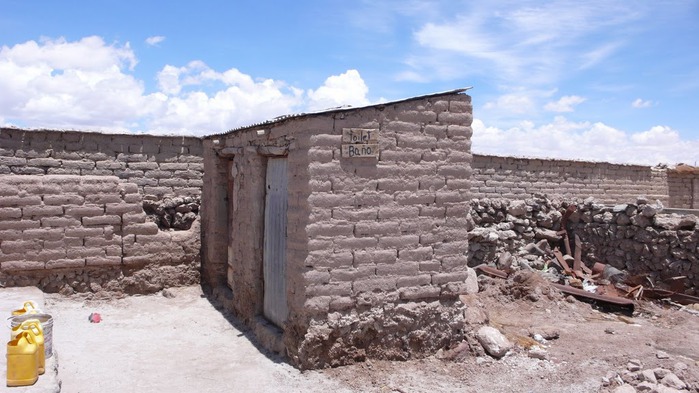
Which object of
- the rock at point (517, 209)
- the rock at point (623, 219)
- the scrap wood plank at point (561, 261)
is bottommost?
the scrap wood plank at point (561, 261)

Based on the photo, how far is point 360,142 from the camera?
5938mm

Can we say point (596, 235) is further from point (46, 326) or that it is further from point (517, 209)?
point (46, 326)

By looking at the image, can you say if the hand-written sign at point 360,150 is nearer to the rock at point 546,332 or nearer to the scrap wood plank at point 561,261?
the rock at point 546,332

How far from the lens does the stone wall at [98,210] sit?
8.23 meters

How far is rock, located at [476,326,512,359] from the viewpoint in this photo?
6391 millimetres

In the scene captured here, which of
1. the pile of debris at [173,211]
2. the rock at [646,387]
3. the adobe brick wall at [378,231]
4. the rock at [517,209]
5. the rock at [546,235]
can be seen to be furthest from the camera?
the rock at [546,235]

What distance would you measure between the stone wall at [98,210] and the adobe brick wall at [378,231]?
3.21m

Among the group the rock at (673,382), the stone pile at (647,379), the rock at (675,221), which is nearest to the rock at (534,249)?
the rock at (675,221)

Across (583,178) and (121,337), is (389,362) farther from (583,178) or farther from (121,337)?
(583,178)

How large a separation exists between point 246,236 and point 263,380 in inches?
93.0

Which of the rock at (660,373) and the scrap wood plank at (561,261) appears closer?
the rock at (660,373)

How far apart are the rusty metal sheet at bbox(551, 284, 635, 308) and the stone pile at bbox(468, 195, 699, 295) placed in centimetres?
133

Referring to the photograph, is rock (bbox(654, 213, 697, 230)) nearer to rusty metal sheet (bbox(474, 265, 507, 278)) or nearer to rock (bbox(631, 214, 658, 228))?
rock (bbox(631, 214, 658, 228))

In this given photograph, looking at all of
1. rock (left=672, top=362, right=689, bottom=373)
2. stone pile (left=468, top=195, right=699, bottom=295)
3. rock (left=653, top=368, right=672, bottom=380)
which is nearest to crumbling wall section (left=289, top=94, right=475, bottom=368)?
rock (left=653, top=368, right=672, bottom=380)
